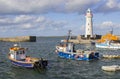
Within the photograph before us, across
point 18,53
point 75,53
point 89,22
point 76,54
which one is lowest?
point 76,54

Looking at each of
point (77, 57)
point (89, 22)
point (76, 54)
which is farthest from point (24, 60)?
point (89, 22)

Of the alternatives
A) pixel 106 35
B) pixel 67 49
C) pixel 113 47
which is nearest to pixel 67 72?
pixel 67 49

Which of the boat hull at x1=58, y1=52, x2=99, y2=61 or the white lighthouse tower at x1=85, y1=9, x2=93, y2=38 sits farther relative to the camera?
the white lighthouse tower at x1=85, y1=9, x2=93, y2=38

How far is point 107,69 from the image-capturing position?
1736 inches

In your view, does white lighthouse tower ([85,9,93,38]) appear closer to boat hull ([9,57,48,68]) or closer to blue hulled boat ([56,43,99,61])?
blue hulled boat ([56,43,99,61])

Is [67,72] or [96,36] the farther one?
[96,36]

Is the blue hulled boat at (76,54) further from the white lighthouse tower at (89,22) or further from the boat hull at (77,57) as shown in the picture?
the white lighthouse tower at (89,22)

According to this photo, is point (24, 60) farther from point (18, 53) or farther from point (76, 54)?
point (76, 54)

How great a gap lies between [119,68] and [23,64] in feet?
47.1

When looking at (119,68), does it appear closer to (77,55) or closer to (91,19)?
(77,55)

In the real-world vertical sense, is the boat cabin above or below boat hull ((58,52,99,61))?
above

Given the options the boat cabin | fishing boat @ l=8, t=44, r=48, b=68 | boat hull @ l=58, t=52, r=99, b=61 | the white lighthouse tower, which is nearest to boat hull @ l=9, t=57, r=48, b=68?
fishing boat @ l=8, t=44, r=48, b=68

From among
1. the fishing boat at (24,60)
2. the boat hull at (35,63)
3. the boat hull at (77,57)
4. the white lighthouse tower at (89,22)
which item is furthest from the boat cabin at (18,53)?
the white lighthouse tower at (89,22)

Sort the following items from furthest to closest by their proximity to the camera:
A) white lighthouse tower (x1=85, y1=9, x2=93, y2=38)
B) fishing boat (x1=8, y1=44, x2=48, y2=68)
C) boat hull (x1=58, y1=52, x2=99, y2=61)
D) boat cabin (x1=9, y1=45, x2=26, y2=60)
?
white lighthouse tower (x1=85, y1=9, x2=93, y2=38)
boat hull (x1=58, y1=52, x2=99, y2=61)
boat cabin (x1=9, y1=45, x2=26, y2=60)
fishing boat (x1=8, y1=44, x2=48, y2=68)
